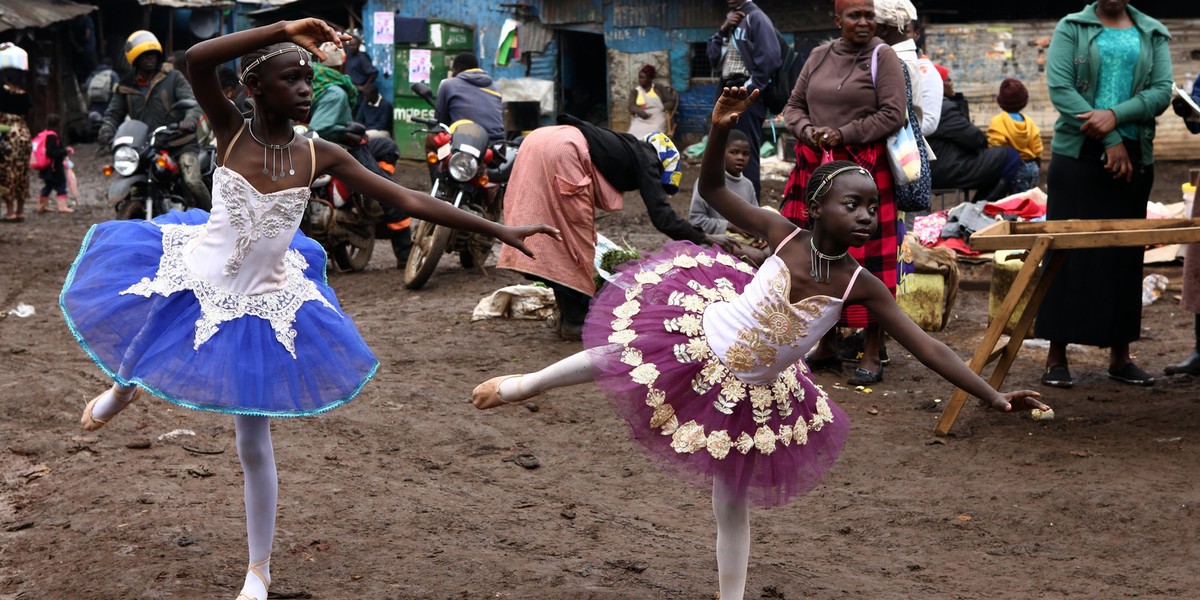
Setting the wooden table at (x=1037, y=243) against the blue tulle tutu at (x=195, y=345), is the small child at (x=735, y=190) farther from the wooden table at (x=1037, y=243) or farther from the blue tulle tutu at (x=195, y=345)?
the blue tulle tutu at (x=195, y=345)

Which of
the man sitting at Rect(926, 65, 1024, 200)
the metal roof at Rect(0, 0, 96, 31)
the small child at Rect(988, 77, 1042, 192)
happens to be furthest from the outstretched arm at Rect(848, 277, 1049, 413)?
the metal roof at Rect(0, 0, 96, 31)

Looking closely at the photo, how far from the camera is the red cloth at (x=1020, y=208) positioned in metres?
11.0

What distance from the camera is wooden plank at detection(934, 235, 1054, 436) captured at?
6.16m

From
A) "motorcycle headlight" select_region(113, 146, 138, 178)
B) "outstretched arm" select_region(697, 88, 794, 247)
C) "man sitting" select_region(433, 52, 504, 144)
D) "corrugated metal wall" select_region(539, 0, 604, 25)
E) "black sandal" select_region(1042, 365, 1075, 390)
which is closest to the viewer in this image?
"outstretched arm" select_region(697, 88, 794, 247)

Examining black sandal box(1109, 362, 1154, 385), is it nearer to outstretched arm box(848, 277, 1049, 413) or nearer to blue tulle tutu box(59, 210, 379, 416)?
outstretched arm box(848, 277, 1049, 413)

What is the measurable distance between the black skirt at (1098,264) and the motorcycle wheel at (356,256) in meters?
6.60

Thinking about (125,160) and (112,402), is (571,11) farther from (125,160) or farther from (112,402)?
(112,402)

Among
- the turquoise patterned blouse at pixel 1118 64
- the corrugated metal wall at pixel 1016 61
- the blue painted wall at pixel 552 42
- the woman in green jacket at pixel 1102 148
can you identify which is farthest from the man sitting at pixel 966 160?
the blue painted wall at pixel 552 42

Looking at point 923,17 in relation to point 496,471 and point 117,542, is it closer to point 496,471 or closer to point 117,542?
point 496,471

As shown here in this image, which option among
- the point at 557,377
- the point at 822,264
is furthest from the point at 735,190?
the point at 822,264

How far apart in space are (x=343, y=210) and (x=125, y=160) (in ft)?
7.75

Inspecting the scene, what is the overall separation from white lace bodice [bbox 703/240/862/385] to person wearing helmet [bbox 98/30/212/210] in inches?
353

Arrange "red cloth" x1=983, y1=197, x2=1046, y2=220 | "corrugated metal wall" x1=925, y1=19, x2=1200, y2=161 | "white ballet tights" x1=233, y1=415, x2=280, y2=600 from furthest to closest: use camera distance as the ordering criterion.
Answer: "corrugated metal wall" x1=925, y1=19, x2=1200, y2=161 < "red cloth" x1=983, y1=197, x2=1046, y2=220 < "white ballet tights" x1=233, y1=415, x2=280, y2=600

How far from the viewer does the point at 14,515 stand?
5.29 meters
